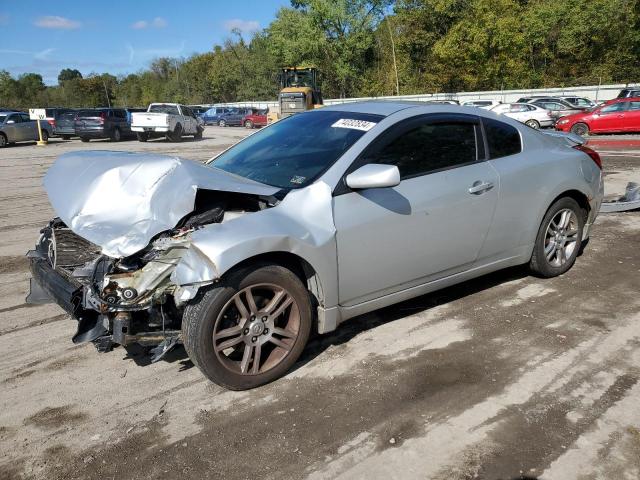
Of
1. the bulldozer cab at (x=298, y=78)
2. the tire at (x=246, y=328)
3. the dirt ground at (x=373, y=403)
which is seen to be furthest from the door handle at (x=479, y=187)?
the bulldozer cab at (x=298, y=78)

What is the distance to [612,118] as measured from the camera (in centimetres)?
2141

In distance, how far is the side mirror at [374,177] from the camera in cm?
329

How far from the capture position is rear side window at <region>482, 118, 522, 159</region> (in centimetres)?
432

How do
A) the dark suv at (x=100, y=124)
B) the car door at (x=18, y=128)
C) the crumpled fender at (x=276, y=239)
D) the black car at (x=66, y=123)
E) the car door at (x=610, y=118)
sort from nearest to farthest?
the crumpled fender at (x=276, y=239) < the car door at (x=610, y=118) < the car door at (x=18, y=128) < the dark suv at (x=100, y=124) < the black car at (x=66, y=123)

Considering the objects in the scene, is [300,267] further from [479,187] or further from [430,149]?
[479,187]

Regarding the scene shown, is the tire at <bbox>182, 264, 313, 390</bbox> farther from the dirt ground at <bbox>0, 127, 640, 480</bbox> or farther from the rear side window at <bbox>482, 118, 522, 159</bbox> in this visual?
the rear side window at <bbox>482, 118, 522, 159</bbox>

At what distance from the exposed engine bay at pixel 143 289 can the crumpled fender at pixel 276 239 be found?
0.10 metres

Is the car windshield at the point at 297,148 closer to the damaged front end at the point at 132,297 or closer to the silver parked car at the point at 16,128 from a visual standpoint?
the damaged front end at the point at 132,297

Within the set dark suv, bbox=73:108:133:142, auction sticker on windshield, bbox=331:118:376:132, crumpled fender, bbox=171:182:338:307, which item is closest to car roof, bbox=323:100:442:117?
auction sticker on windshield, bbox=331:118:376:132

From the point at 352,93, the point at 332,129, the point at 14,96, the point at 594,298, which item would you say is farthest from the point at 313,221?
the point at 14,96


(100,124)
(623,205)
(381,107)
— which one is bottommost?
(623,205)

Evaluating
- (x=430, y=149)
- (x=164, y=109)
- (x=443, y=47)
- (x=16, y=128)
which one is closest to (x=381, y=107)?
(x=430, y=149)

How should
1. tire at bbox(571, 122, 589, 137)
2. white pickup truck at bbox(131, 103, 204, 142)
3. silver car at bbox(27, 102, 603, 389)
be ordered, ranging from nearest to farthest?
silver car at bbox(27, 102, 603, 389)
tire at bbox(571, 122, 589, 137)
white pickup truck at bbox(131, 103, 204, 142)

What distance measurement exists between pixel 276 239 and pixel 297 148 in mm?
1098
